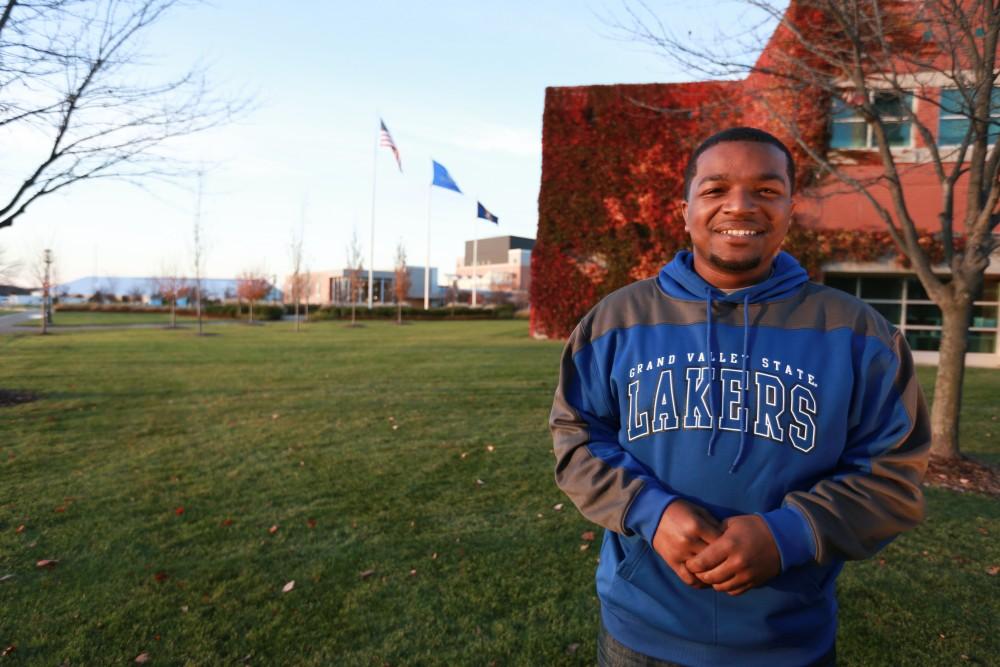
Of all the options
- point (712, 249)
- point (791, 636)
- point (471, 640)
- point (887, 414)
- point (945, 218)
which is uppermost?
point (945, 218)

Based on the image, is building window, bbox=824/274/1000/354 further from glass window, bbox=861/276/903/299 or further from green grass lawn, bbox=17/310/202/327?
green grass lawn, bbox=17/310/202/327

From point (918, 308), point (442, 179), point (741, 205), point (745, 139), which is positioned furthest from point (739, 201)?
point (442, 179)

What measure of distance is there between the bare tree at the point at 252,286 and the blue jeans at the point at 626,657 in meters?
38.6

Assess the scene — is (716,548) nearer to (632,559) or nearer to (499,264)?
(632,559)

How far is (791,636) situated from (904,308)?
58.0ft

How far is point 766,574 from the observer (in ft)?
4.85

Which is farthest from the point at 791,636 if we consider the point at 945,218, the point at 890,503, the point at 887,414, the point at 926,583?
the point at 945,218

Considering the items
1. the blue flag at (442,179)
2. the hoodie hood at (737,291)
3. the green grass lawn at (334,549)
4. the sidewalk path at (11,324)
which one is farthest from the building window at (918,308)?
the sidewalk path at (11,324)

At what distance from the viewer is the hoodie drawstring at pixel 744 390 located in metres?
1.59

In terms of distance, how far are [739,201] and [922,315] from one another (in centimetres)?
1786

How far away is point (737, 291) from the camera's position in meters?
1.72

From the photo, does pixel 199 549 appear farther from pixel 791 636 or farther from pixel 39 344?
pixel 39 344

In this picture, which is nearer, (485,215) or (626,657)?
(626,657)

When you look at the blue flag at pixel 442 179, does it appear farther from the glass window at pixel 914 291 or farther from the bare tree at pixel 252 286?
the glass window at pixel 914 291
